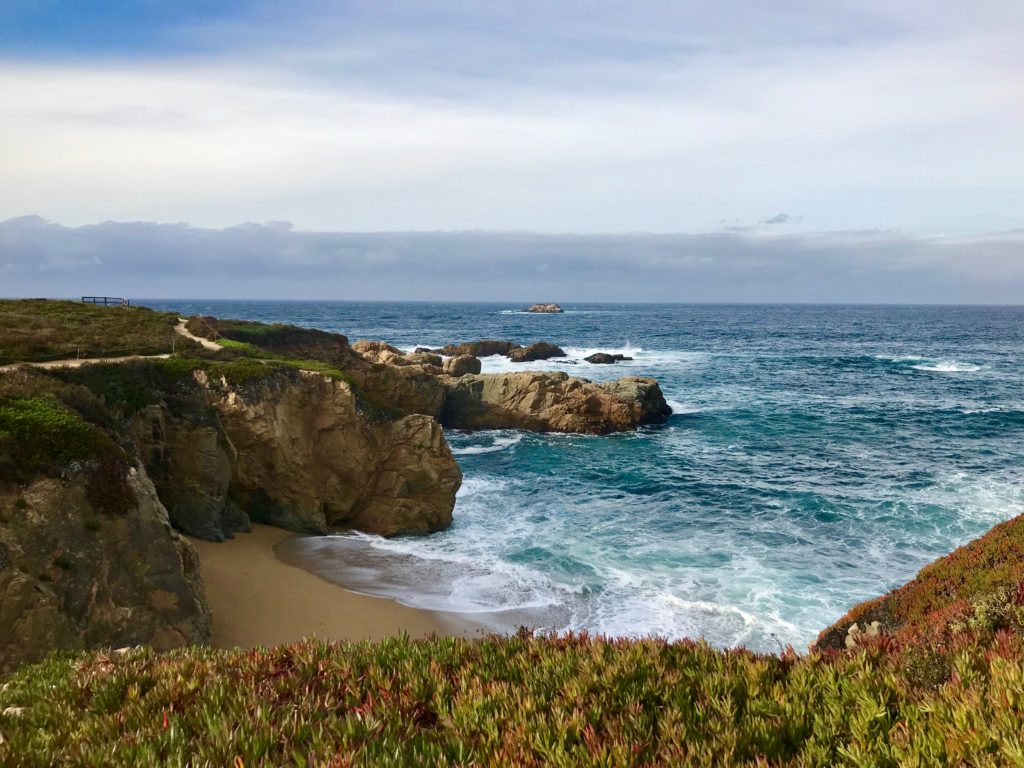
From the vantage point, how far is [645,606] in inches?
691

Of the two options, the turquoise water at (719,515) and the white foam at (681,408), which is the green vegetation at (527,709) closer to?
the turquoise water at (719,515)

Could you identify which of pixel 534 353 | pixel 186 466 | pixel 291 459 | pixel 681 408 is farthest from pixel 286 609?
pixel 534 353

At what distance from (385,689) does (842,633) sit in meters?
9.64

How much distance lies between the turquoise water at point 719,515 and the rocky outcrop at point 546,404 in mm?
1559

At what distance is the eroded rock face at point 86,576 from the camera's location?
10734mm

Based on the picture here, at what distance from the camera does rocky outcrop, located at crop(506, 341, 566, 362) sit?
75.0m

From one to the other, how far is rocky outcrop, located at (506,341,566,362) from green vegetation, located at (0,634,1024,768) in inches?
2648

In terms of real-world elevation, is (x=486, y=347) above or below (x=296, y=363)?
below

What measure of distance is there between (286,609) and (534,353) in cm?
6226

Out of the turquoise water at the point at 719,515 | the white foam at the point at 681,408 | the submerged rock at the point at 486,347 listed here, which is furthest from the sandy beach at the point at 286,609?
the submerged rock at the point at 486,347

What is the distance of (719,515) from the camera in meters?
25.7

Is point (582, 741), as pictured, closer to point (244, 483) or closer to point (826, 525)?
point (244, 483)

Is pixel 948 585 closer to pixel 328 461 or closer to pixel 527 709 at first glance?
pixel 527 709

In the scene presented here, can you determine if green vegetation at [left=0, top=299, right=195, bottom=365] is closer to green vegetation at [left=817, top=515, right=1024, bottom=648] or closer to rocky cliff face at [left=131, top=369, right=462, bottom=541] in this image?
rocky cliff face at [left=131, top=369, right=462, bottom=541]
